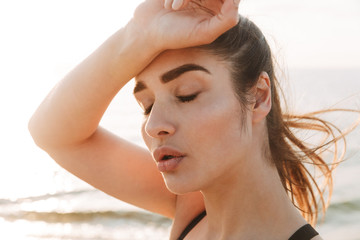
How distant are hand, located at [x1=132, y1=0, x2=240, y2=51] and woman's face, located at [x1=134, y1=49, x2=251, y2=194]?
15cm

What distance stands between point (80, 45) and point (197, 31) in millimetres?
12242

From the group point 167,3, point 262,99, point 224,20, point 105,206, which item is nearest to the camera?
point 224,20

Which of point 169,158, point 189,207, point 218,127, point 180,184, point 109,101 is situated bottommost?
point 189,207

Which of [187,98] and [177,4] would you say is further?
[187,98]

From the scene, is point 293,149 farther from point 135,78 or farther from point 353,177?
point 353,177

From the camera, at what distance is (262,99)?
289 cm

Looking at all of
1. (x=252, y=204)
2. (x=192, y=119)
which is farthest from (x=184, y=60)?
(x=252, y=204)

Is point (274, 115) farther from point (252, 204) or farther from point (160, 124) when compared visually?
point (160, 124)

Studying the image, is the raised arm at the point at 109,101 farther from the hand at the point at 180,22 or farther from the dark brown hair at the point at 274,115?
the dark brown hair at the point at 274,115

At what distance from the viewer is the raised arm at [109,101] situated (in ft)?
8.45

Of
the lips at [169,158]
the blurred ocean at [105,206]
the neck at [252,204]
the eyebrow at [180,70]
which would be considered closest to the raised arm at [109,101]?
the eyebrow at [180,70]

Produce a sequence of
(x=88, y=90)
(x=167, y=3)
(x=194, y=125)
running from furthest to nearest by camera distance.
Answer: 1. (x=88, y=90)
2. (x=194, y=125)
3. (x=167, y=3)

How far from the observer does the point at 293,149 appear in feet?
10.6

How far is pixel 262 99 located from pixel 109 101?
2.90 ft
